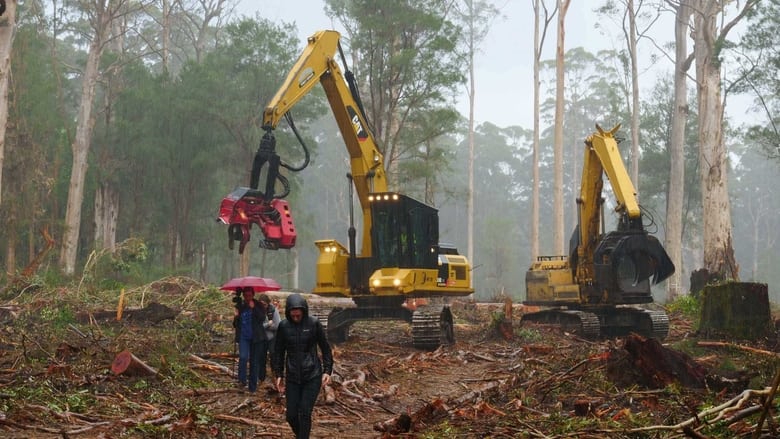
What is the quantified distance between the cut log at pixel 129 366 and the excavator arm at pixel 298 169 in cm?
276

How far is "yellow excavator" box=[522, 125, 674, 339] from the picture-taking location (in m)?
16.8

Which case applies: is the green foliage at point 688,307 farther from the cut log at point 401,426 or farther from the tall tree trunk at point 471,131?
the tall tree trunk at point 471,131

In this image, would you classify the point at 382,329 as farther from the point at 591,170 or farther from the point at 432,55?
the point at 432,55

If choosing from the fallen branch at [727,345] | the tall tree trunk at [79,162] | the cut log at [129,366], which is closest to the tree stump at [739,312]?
the fallen branch at [727,345]

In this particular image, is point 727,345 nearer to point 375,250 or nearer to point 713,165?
point 375,250

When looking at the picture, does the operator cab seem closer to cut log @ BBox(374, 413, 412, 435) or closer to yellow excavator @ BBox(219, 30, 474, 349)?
yellow excavator @ BBox(219, 30, 474, 349)

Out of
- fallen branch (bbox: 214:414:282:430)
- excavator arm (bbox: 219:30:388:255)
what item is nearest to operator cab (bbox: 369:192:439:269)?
excavator arm (bbox: 219:30:388:255)

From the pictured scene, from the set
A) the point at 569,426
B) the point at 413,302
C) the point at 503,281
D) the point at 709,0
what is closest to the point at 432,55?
the point at 709,0

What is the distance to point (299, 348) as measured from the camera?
25.7 ft

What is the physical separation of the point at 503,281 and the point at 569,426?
220 ft

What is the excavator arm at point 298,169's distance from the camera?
42.9 feet

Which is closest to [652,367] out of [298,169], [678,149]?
[298,169]

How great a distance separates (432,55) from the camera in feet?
113

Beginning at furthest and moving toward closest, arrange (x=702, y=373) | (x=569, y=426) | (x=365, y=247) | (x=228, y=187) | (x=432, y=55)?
(x=228, y=187) → (x=432, y=55) → (x=365, y=247) → (x=702, y=373) → (x=569, y=426)
